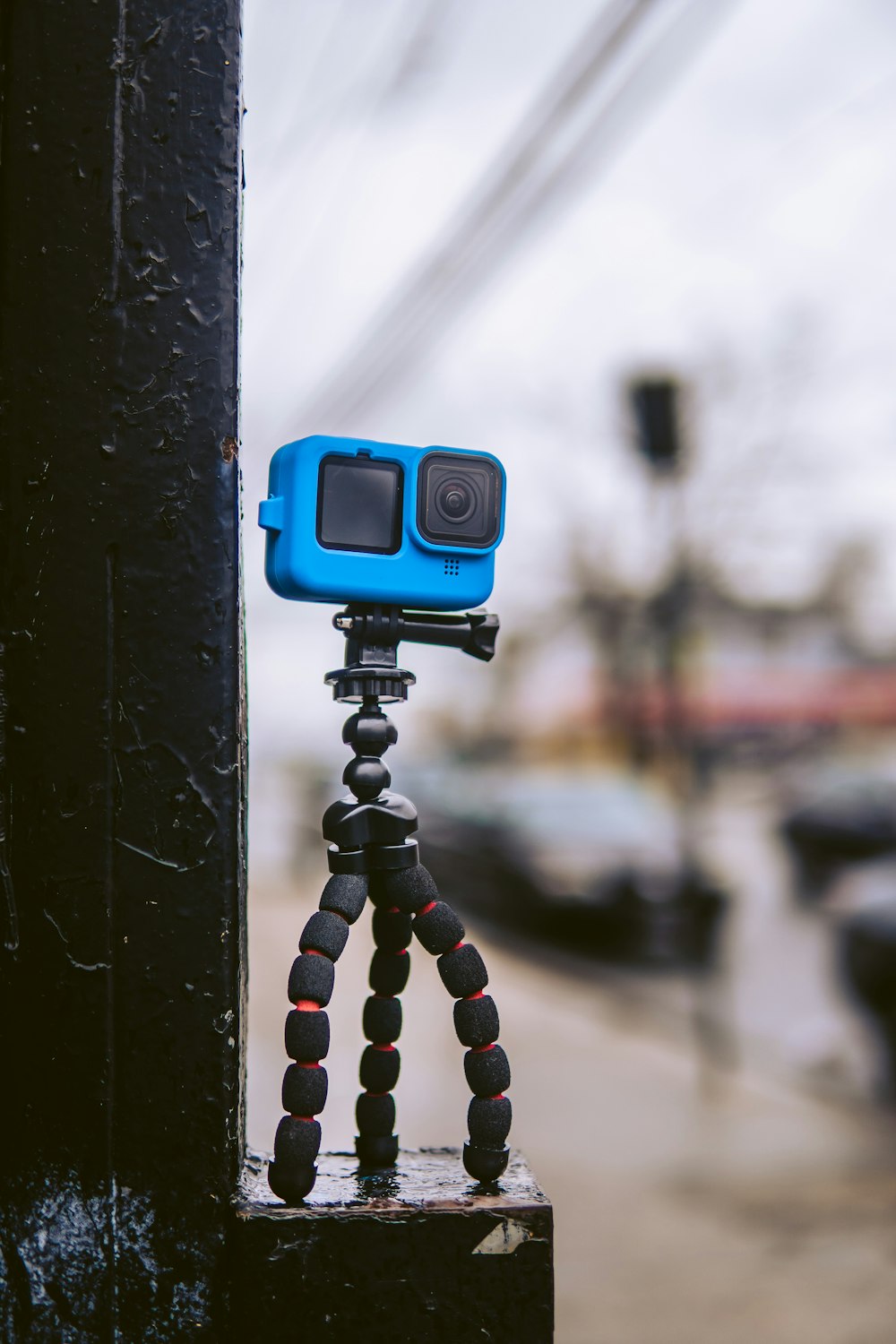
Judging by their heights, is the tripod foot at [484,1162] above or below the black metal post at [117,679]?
below

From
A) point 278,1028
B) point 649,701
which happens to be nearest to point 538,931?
point 278,1028

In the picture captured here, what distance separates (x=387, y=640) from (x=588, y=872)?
8.07 m

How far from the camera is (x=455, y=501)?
47.4 inches

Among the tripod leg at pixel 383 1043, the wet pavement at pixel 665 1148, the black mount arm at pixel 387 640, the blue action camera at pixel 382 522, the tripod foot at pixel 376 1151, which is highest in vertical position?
the blue action camera at pixel 382 522

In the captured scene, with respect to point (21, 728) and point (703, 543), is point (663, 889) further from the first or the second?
point (21, 728)

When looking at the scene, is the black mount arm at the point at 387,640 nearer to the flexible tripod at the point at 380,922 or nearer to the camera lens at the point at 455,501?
the flexible tripod at the point at 380,922

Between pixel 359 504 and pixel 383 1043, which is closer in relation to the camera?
pixel 359 504

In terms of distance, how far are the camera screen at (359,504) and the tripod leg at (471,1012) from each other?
0.34 m

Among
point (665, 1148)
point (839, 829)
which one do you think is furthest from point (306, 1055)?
point (839, 829)

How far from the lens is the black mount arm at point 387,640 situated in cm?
120

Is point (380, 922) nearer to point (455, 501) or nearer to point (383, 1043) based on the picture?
point (383, 1043)

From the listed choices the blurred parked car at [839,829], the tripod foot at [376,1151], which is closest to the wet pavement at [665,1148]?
the tripod foot at [376,1151]

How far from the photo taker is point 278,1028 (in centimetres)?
622

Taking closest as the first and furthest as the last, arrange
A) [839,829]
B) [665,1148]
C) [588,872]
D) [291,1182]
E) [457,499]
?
[291,1182] → [457,499] → [665,1148] → [588,872] → [839,829]
